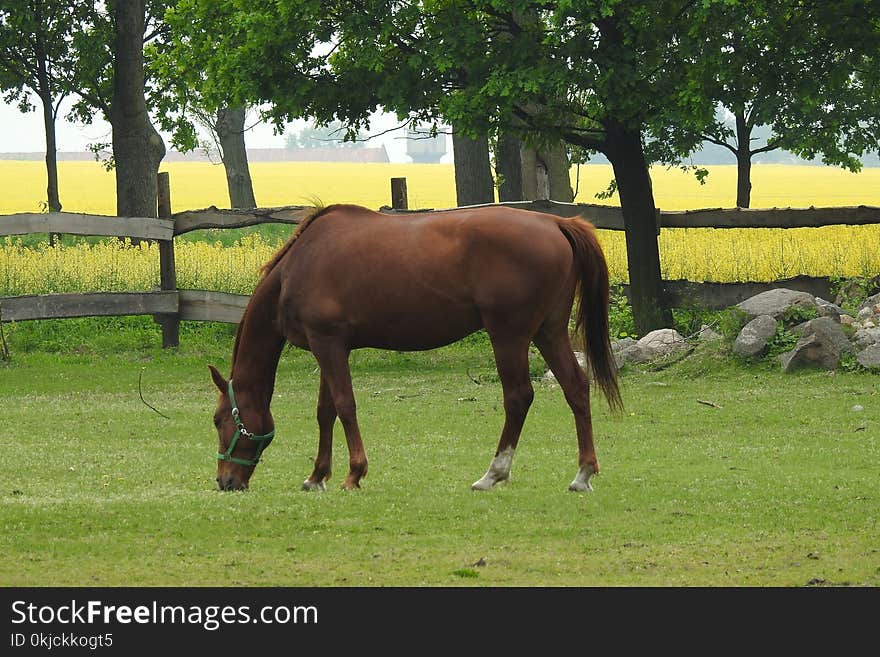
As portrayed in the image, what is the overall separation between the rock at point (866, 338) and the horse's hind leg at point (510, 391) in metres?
7.08

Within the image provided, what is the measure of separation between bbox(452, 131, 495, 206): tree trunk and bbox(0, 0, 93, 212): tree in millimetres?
8323

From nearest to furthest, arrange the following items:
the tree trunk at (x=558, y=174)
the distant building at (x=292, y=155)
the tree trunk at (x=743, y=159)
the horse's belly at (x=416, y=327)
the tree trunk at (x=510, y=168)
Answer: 1. the horse's belly at (x=416, y=327)
2. the tree trunk at (x=558, y=174)
3. the tree trunk at (x=510, y=168)
4. the tree trunk at (x=743, y=159)
5. the distant building at (x=292, y=155)

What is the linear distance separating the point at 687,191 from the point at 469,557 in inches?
2663

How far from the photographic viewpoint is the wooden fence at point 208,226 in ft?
57.7

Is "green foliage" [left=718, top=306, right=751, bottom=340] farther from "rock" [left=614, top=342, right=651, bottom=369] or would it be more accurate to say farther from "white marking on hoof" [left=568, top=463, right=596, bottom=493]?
"white marking on hoof" [left=568, top=463, right=596, bottom=493]

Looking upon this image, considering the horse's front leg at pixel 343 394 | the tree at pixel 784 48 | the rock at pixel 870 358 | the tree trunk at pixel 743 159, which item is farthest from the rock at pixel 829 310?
the tree trunk at pixel 743 159

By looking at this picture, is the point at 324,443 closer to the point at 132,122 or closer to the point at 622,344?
the point at 622,344

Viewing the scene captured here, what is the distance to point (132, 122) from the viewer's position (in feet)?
83.8

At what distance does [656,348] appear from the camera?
53.8 feet

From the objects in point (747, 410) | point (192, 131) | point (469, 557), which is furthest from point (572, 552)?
point (192, 131)

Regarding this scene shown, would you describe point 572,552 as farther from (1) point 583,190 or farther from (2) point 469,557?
(1) point 583,190

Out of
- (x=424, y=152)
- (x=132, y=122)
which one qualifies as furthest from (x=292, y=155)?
(x=132, y=122)

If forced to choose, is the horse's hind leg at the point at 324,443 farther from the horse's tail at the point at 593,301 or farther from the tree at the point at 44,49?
the tree at the point at 44,49

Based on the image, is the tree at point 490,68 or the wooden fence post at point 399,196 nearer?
the tree at point 490,68
